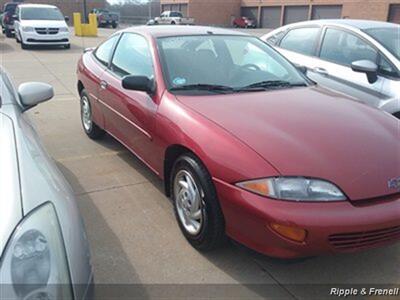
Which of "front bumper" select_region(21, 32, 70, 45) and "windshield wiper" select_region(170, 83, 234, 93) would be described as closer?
"windshield wiper" select_region(170, 83, 234, 93)

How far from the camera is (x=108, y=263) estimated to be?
2.80 m

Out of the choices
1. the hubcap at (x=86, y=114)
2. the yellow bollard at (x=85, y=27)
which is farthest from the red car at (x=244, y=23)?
the hubcap at (x=86, y=114)

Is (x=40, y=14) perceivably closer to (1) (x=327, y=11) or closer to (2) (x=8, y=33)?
(2) (x=8, y=33)

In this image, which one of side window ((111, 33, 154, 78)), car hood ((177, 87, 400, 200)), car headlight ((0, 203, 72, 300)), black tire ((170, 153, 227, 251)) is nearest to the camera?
car headlight ((0, 203, 72, 300))

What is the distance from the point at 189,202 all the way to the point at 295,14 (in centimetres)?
4274

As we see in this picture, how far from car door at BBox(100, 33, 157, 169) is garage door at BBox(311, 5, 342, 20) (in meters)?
36.9

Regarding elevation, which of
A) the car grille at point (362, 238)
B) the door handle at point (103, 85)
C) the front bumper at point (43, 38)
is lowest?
the front bumper at point (43, 38)

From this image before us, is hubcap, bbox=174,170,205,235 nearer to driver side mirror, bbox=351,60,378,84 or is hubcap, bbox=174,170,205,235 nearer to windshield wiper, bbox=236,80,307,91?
windshield wiper, bbox=236,80,307,91

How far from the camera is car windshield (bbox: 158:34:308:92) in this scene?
3447 millimetres

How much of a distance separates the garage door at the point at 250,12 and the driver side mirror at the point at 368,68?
46.1 meters

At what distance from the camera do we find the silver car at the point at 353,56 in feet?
15.1

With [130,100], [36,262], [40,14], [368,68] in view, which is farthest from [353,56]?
[40,14]

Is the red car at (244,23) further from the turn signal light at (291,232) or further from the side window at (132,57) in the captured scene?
the turn signal light at (291,232)

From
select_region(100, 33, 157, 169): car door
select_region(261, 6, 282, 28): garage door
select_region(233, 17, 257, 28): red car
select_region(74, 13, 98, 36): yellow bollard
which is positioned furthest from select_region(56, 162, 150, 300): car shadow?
select_region(233, 17, 257, 28): red car
